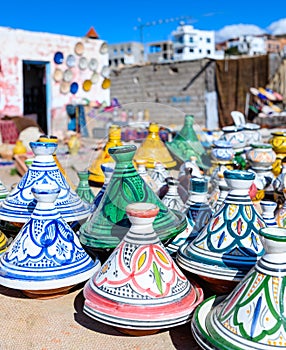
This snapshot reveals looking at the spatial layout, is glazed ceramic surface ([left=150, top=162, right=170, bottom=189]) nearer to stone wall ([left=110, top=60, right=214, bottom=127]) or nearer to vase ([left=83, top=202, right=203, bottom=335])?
vase ([left=83, top=202, right=203, bottom=335])

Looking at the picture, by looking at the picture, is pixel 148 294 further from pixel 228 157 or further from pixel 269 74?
pixel 269 74

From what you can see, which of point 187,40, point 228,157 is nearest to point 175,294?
point 228,157

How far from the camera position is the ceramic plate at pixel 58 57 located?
12078mm

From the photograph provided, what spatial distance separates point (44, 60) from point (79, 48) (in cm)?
124

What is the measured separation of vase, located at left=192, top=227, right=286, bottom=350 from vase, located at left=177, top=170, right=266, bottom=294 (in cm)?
30

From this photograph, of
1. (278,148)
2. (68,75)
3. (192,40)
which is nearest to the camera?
(278,148)

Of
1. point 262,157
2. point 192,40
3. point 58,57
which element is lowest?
point 262,157

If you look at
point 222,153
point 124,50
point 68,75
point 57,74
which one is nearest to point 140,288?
point 222,153

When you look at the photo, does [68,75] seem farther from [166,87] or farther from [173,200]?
[173,200]

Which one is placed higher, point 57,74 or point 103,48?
Result: point 103,48

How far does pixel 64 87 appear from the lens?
12.5m

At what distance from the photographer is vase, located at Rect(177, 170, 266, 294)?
214 centimetres

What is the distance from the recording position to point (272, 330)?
1.66m

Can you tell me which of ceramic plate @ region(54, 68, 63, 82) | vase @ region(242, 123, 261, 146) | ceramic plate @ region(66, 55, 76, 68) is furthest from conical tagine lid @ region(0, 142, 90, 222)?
ceramic plate @ region(66, 55, 76, 68)
